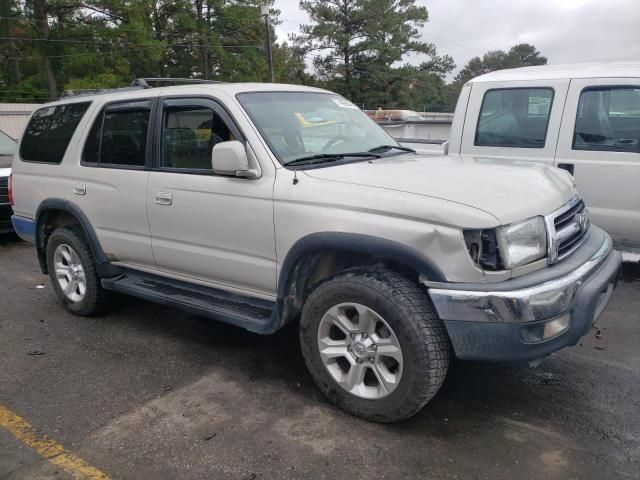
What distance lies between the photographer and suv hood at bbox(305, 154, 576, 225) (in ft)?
9.42

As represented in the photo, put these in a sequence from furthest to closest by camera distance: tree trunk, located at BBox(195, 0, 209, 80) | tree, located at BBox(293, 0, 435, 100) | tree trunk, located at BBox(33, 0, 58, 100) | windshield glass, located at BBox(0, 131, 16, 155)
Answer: tree, located at BBox(293, 0, 435, 100) → tree trunk, located at BBox(195, 0, 209, 80) → tree trunk, located at BBox(33, 0, 58, 100) → windshield glass, located at BBox(0, 131, 16, 155)

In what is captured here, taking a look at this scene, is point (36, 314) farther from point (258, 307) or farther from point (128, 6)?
point (128, 6)

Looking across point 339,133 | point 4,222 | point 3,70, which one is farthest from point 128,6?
point 339,133

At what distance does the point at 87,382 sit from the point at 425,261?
2.43m

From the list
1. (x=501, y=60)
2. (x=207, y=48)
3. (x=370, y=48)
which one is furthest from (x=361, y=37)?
(x=501, y=60)

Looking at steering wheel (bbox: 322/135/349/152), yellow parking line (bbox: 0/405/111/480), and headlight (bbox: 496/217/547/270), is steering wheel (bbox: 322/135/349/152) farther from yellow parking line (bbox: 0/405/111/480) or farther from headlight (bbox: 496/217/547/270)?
yellow parking line (bbox: 0/405/111/480)

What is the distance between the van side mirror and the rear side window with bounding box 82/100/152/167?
1.02 meters

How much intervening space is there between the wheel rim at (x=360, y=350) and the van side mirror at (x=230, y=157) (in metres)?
1.00

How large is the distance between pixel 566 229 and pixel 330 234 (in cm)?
134

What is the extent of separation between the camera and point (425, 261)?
2834mm

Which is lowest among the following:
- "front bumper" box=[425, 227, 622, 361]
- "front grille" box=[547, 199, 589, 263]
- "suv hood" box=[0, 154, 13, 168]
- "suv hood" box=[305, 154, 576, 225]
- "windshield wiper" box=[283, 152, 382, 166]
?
"front bumper" box=[425, 227, 622, 361]

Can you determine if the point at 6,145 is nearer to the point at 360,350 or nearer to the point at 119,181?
the point at 119,181

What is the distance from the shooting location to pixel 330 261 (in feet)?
11.2

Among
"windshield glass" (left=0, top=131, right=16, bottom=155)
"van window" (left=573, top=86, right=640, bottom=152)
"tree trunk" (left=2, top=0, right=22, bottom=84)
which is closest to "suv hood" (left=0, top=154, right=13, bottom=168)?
"windshield glass" (left=0, top=131, right=16, bottom=155)
